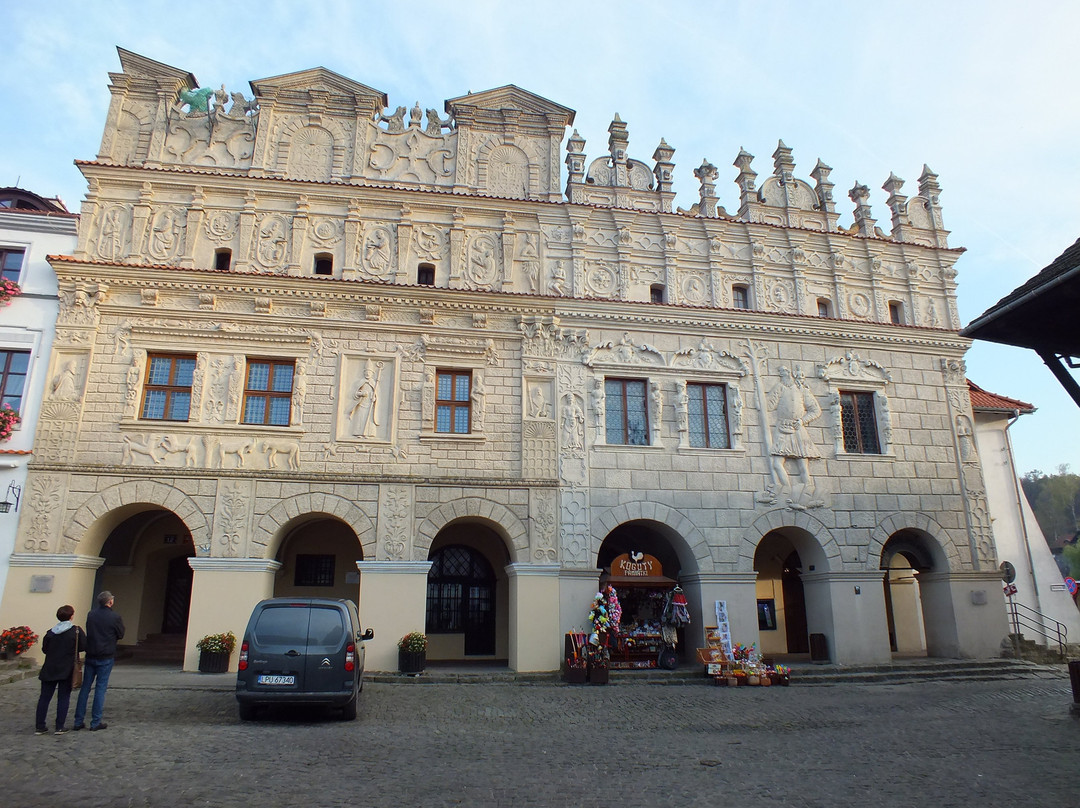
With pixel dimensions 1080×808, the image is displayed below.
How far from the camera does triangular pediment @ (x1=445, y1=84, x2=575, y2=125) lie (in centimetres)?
2145

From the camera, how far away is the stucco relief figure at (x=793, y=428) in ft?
66.0

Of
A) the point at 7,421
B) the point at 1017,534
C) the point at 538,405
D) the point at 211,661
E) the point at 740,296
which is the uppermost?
the point at 740,296

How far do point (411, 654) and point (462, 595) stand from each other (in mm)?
4671

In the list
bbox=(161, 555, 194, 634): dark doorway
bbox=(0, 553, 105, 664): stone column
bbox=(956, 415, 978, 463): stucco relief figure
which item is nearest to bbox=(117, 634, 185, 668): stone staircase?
bbox=(161, 555, 194, 634): dark doorway

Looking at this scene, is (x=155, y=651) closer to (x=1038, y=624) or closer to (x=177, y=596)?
(x=177, y=596)

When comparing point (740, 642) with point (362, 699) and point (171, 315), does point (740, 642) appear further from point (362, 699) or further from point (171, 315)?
point (171, 315)

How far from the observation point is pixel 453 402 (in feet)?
63.2

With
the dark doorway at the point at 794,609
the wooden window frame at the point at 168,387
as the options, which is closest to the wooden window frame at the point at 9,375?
the wooden window frame at the point at 168,387

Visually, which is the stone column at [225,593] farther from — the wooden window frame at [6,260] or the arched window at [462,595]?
the wooden window frame at [6,260]

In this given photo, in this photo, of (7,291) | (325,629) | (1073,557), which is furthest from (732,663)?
(1073,557)

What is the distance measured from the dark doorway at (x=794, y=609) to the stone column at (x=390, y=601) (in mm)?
11835

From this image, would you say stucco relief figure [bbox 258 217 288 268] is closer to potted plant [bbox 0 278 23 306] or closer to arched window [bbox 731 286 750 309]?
potted plant [bbox 0 278 23 306]

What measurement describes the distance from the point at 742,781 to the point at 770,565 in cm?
1602

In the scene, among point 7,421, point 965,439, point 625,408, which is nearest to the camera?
point 7,421
